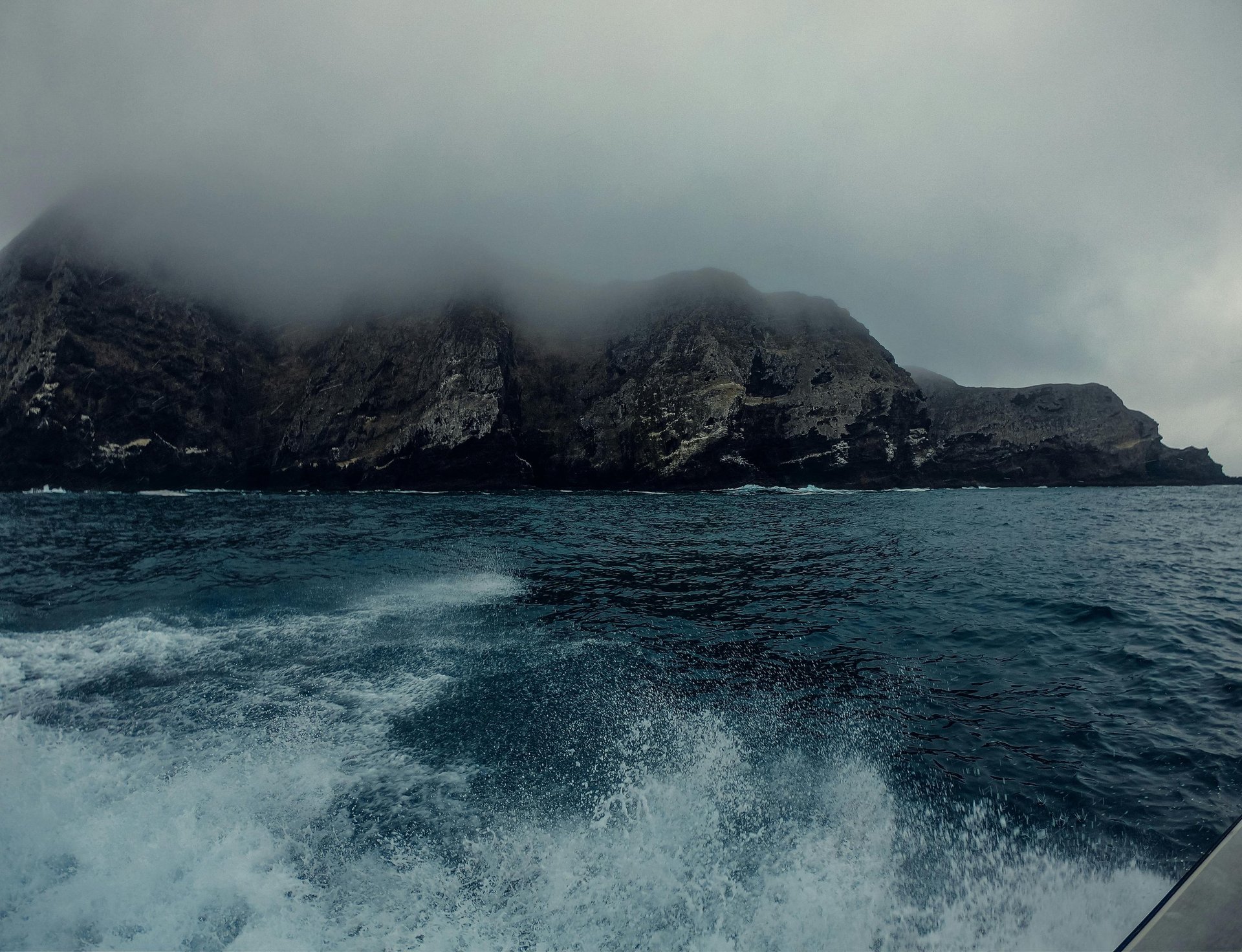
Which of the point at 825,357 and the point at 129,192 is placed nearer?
the point at 825,357

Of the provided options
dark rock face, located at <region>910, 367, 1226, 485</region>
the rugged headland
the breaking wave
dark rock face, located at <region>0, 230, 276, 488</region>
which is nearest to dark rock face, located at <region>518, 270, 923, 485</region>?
the rugged headland

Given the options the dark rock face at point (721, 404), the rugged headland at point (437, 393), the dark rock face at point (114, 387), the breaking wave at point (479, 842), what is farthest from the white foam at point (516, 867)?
the dark rock face at point (114, 387)

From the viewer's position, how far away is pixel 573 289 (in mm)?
121438

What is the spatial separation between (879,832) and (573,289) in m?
125

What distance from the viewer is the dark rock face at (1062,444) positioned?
116 meters

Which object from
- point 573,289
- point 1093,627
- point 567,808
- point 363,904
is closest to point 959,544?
point 1093,627

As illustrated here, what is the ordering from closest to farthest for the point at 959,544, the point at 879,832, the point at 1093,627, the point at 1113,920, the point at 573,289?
the point at 1113,920 < the point at 879,832 < the point at 1093,627 < the point at 959,544 < the point at 573,289

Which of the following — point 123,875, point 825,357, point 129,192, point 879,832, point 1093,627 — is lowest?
point 123,875

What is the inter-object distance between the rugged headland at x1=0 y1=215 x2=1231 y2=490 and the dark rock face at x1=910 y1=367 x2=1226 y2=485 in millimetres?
17969

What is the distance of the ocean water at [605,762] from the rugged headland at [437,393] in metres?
65.7

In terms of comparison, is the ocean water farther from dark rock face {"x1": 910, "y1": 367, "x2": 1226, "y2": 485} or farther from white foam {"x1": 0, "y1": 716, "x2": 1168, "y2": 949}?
dark rock face {"x1": 910, "y1": 367, "x2": 1226, "y2": 485}

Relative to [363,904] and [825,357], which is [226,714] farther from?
[825,357]

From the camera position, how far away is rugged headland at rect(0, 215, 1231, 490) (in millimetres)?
76125

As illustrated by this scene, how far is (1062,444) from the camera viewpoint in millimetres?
116812
